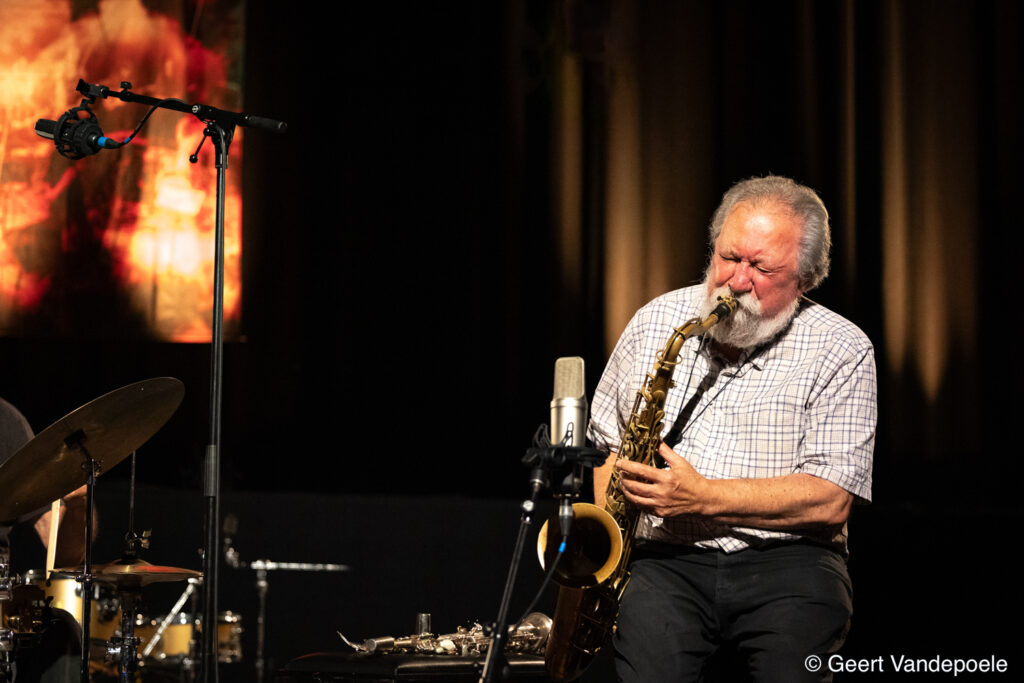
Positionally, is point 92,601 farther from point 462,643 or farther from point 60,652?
point 462,643

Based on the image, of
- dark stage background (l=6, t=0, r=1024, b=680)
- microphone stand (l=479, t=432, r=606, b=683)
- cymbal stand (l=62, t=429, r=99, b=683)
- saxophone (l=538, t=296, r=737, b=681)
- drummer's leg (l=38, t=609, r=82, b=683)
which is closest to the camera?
microphone stand (l=479, t=432, r=606, b=683)

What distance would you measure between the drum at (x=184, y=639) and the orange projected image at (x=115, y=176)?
1.31 meters

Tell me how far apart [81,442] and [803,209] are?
1894 millimetres

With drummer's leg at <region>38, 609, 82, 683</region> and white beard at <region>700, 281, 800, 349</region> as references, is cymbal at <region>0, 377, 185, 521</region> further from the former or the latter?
white beard at <region>700, 281, 800, 349</region>

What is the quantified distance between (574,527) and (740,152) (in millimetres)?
2476

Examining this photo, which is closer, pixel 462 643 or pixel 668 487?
pixel 668 487

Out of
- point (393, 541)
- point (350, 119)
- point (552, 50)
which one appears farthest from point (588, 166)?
point (393, 541)

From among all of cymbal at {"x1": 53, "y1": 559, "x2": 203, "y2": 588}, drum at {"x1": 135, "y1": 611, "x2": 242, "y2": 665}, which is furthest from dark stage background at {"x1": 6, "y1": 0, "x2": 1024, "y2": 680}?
cymbal at {"x1": 53, "y1": 559, "x2": 203, "y2": 588}

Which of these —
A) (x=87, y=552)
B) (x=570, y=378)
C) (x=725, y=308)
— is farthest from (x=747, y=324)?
(x=87, y=552)

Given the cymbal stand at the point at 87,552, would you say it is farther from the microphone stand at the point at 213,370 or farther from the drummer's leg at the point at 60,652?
the microphone stand at the point at 213,370

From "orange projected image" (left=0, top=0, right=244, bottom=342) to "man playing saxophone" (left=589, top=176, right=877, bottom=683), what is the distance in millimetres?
2907

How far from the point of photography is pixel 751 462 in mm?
2625

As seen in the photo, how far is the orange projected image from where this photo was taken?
5105 millimetres

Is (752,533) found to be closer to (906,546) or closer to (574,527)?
(574,527)
